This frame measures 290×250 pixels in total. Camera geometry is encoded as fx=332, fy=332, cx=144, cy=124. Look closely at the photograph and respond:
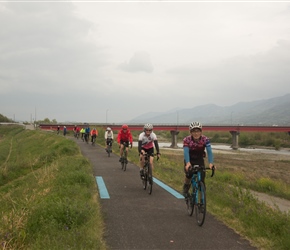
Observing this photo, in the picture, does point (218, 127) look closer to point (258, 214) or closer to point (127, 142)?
point (127, 142)

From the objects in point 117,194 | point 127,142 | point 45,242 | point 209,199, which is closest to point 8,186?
point 127,142

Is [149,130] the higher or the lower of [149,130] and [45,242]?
the higher

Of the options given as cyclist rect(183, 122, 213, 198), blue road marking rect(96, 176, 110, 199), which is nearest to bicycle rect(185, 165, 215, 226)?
cyclist rect(183, 122, 213, 198)

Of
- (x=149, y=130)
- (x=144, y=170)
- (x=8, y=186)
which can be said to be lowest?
(x=8, y=186)

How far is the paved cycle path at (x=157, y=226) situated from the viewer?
5.52m

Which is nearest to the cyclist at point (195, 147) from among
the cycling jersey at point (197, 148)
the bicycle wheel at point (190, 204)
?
the cycling jersey at point (197, 148)

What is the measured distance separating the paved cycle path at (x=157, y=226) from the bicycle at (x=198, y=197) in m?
0.20

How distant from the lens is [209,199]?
899cm

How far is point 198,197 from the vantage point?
6.80 meters

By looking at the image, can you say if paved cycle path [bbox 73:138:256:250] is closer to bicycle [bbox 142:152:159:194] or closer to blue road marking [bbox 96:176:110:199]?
blue road marking [bbox 96:176:110:199]

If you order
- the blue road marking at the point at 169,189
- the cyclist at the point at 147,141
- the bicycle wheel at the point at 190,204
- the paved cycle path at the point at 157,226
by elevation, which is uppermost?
the cyclist at the point at 147,141

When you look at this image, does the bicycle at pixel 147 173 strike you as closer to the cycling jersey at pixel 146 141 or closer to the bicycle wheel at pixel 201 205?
the cycling jersey at pixel 146 141

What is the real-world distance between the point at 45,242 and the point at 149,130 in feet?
18.0

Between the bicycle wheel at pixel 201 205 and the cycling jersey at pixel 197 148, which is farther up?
the cycling jersey at pixel 197 148
